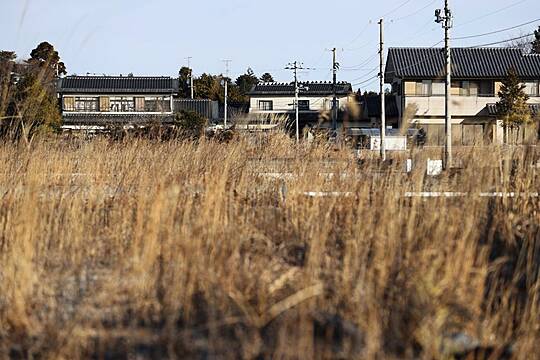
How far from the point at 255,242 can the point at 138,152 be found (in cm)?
361

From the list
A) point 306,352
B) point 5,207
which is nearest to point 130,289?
point 306,352

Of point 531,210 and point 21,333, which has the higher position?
point 531,210

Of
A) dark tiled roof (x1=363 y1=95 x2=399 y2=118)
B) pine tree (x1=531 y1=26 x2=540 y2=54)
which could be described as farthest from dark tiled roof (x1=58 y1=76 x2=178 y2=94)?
pine tree (x1=531 y1=26 x2=540 y2=54)

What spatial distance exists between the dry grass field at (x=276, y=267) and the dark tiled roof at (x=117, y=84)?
37310 mm

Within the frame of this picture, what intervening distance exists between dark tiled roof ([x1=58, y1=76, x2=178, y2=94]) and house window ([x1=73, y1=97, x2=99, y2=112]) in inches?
20.9

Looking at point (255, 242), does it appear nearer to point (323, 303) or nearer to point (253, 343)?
point (323, 303)

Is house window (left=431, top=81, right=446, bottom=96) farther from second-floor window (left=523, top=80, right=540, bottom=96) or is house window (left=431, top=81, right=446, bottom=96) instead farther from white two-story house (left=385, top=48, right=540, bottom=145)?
second-floor window (left=523, top=80, right=540, bottom=96)

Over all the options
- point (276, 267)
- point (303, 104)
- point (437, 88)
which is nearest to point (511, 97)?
point (437, 88)

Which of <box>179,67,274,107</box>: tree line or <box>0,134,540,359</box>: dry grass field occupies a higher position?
<box>179,67,274,107</box>: tree line

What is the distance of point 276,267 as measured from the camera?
181 inches

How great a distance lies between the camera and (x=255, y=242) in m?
5.34

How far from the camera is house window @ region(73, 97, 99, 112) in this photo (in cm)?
4431

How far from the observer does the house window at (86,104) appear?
145ft

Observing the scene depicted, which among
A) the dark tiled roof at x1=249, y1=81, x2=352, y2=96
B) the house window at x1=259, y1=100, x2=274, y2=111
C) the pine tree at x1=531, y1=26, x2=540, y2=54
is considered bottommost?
the house window at x1=259, y1=100, x2=274, y2=111
